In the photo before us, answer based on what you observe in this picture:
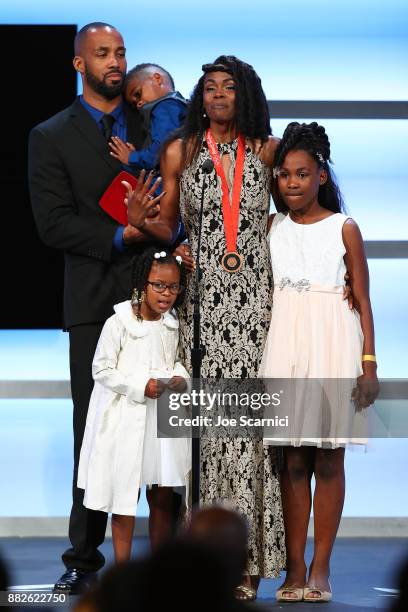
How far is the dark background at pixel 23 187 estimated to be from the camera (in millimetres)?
6070

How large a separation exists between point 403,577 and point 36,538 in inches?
186

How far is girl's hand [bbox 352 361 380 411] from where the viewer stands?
13.7 feet

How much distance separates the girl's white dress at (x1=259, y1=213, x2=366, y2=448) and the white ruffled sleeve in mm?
445

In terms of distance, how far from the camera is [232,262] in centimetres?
425

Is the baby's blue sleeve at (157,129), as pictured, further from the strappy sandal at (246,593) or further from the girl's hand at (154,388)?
the strappy sandal at (246,593)

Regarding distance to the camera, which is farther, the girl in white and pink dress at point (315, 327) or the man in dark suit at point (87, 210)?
the man in dark suit at point (87, 210)

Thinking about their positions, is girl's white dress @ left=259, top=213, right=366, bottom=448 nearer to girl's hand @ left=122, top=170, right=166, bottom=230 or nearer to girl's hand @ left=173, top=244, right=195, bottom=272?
girl's hand @ left=173, top=244, right=195, bottom=272

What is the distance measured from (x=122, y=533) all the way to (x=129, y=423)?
0.40m

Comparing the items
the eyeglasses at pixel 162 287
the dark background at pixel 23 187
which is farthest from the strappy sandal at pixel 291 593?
the dark background at pixel 23 187

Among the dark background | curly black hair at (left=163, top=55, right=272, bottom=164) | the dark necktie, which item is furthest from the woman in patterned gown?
the dark background

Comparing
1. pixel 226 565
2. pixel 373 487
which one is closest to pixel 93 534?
pixel 373 487

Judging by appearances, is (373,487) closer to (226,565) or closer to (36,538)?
(36,538)

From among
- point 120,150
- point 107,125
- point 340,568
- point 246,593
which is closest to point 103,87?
point 107,125

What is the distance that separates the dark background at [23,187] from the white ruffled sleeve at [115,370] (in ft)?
6.09
